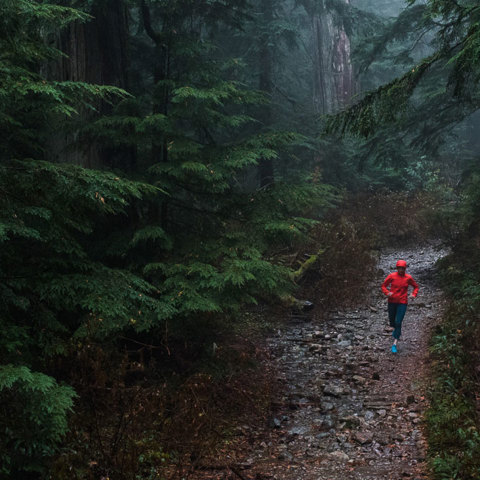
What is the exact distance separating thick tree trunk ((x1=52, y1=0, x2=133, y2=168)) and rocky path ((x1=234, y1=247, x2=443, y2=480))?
4683 mm

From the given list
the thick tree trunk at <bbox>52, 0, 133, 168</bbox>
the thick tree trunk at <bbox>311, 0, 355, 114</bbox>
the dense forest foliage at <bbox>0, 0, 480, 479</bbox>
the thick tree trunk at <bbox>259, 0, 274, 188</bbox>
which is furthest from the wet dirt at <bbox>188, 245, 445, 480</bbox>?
the thick tree trunk at <bbox>311, 0, 355, 114</bbox>

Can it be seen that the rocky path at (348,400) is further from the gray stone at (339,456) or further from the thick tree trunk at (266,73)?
the thick tree trunk at (266,73)

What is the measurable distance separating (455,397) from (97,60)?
741 cm

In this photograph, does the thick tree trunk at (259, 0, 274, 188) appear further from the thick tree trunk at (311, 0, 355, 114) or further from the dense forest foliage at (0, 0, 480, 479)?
the dense forest foliage at (0, 0, 480, 479)

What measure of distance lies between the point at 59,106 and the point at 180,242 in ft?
9.14

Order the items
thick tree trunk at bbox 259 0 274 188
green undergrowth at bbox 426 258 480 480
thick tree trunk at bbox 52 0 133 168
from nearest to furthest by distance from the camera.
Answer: green undergrowth at bbox 426 258 480 480
thick tree trunk at bbox 52 0 133 168
thick tree trunk at bbox 259 0 274 188

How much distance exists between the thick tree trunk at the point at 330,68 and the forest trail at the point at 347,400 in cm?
1115

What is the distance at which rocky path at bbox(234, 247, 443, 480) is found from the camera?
467 cm

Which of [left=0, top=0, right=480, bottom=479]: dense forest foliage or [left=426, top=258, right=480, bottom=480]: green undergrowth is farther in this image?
[left=426, top=258, right=480, bottom=480]: green undergrowth

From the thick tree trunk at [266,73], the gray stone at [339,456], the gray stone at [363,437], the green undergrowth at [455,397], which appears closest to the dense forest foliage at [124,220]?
the green undergrowth at [455,397]

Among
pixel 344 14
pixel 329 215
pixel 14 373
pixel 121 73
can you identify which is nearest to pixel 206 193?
pixel 121 73

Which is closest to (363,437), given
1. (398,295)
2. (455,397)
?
(455,397)

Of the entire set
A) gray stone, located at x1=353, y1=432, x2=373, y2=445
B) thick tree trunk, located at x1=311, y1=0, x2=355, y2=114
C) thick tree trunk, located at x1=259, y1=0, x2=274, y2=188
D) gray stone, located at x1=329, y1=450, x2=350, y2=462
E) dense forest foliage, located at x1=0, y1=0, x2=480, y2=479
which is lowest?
gray stone, located at x1=329, y1=450, x2=350, y2=462

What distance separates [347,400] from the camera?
6191 mm
